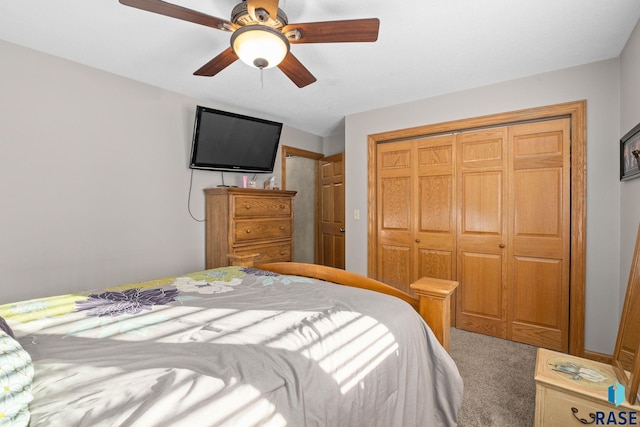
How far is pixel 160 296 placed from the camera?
1.62 m

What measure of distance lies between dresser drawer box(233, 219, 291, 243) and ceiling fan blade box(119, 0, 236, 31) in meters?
1.96

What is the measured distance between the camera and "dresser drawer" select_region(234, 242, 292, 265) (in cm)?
331

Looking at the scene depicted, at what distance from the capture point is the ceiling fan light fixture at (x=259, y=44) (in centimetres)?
154

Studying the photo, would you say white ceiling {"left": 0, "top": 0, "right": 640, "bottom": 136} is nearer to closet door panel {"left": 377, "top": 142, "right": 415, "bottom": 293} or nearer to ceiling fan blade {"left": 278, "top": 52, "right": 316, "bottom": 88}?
ceiling fan blade {"left": 278, "top": 52, "right": 316, "bottom": 88}

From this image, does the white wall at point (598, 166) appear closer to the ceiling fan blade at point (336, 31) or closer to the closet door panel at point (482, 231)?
the closet door panel at point (482, 231)

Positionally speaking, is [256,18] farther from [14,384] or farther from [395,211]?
[395,211]

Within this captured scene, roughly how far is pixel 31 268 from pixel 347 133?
3246 millimetres

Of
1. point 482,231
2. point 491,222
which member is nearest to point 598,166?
point 491,222

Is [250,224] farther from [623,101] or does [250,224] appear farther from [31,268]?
[623,101]

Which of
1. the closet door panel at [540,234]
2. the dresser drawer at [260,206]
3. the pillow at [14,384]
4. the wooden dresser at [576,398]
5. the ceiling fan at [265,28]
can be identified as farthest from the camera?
the dresser drawer at [260,206]

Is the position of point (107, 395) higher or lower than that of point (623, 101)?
lower

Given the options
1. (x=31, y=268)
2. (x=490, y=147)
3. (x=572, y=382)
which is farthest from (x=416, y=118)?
(x=31, y=268)

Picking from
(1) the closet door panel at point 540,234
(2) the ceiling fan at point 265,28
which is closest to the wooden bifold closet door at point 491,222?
(1) the closet door panel at point 540,234

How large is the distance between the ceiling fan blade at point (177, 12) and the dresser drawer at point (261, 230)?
6.42ft
